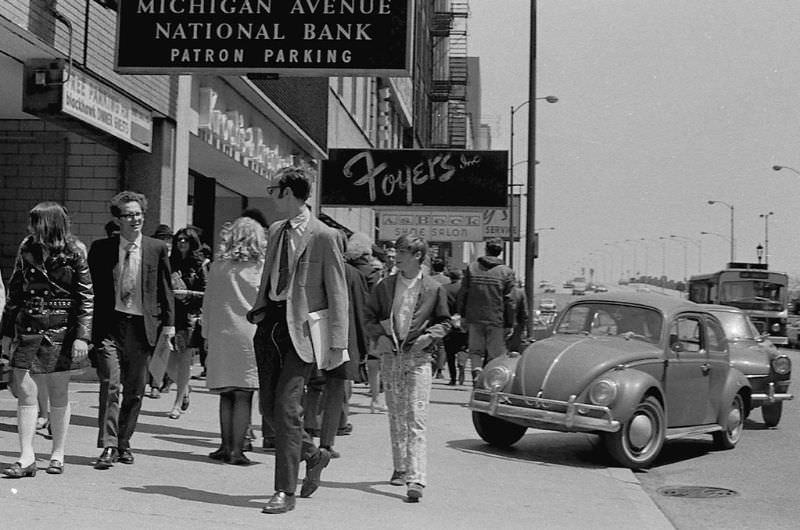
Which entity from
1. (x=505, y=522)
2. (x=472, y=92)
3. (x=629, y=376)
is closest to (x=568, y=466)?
(x=629, y=376)

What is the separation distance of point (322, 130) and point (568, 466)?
18291 mm

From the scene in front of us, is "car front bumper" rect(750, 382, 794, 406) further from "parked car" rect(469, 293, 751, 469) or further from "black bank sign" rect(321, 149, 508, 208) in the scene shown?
"black bank sign" rect(321, 149, 508, 208)

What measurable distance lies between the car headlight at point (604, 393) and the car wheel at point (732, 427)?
2251mm

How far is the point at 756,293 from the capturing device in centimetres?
4088

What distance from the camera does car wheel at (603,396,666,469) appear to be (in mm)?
9445

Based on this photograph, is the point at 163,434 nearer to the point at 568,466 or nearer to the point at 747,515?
the point at 568,466

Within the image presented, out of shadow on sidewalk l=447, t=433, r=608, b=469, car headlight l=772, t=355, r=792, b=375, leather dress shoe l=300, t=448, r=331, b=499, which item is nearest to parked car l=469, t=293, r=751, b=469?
shadow on sidewalk l=447, t=433, r=608, b=469

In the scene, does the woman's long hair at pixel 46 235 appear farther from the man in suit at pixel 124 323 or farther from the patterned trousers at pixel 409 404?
the patterned trousers at pixel 409 404

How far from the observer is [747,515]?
25.8ft

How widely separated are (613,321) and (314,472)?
4.91m

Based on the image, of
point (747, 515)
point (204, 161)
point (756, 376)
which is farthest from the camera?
point (204, 161)

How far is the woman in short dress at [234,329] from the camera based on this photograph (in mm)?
7875

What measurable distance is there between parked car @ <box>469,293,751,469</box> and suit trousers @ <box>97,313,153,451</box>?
11.6 feet

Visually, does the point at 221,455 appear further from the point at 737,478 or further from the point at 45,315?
the point at 737,478
